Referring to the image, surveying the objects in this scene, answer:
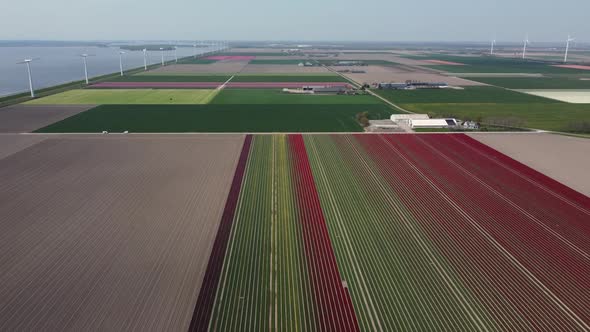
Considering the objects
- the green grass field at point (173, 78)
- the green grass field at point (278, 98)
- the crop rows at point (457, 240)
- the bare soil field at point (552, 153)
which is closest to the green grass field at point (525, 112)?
the bare soil field at point (552, 153)

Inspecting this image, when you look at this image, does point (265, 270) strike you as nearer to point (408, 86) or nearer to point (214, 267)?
point (214, 267)

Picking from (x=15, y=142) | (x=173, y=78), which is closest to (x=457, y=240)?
(x=15, y=142)

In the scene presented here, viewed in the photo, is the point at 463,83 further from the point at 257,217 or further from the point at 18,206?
the point at 18,206

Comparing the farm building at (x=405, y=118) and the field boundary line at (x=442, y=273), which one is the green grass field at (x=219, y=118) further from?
the field boundary line at (x=442, y=273)

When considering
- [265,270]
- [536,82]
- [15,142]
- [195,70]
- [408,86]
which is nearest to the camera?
[265,270]

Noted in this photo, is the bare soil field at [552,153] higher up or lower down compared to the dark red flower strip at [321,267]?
higher up

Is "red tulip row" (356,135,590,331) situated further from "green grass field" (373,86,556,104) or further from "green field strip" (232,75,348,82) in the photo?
"green field strip" (232,75,348,82)

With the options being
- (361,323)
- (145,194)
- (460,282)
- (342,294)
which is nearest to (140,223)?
(145,194)
